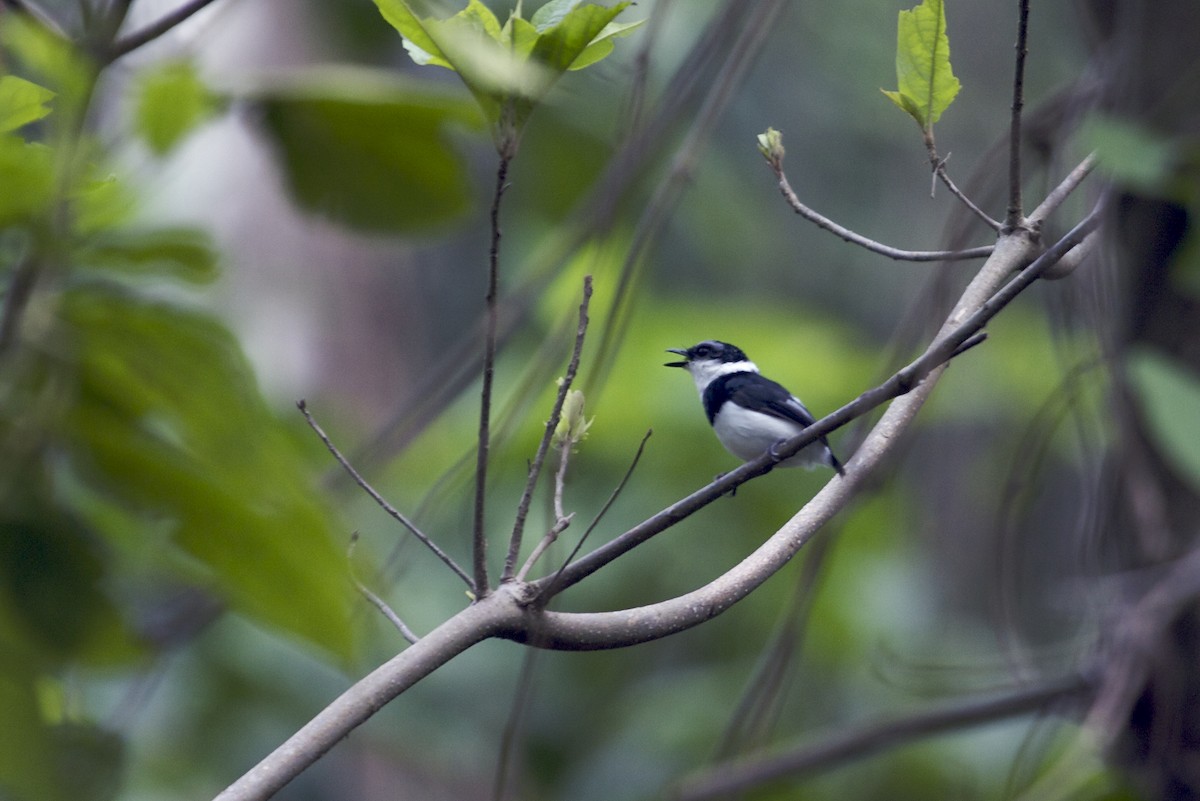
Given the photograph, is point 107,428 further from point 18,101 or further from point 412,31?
point 412,31

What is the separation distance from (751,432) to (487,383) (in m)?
1.99

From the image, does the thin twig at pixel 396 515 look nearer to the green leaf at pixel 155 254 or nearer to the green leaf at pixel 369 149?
the green leaf at pixel 155 254

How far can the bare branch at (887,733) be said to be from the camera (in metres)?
3.05

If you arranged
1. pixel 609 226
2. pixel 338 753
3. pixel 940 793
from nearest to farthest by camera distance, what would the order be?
pixel 609 226, pixel 940 793, pixel 338 753

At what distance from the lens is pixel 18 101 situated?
1310 mm

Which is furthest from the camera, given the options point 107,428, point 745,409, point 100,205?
point 745,409

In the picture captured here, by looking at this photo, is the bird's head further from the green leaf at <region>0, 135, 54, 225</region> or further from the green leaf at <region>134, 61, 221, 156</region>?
the green leaf at <region>0, 135, 54, 225</region>

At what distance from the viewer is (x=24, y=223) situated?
1357 mm

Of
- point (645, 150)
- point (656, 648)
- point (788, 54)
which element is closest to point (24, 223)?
point (645, 150)

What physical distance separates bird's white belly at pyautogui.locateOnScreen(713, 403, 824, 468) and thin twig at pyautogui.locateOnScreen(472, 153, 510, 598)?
1.87 m

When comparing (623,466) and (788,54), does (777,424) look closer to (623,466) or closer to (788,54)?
(623,466)

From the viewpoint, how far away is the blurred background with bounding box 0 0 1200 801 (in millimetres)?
1532

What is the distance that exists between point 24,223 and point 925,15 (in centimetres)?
109

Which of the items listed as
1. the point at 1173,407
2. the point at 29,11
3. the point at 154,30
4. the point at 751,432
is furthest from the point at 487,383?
the point at 751,432
